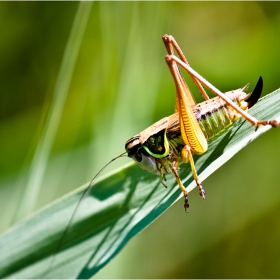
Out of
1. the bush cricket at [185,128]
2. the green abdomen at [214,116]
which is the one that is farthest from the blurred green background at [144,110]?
the green abdomen at [214,116]

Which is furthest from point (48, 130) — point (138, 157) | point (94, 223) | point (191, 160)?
point (191, 160)

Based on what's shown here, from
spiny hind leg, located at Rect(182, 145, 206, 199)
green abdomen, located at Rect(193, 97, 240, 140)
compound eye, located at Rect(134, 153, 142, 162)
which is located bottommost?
spiny hind leg, located at Rect(182, 145, 206, 199)

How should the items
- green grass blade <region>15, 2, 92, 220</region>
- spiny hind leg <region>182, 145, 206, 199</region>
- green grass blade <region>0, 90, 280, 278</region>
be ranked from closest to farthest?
green grass blade <region>0, 90, 280, 278</region>, spiny hind leg <region>182, 145, 206, 199</region>, green grass blade <region>15, 2, 92, 220</region>

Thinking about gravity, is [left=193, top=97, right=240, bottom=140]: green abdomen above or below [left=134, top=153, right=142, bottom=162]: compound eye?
below

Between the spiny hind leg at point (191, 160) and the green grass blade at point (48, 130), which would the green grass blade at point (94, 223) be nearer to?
the spiny hind leg at point (191, 160)

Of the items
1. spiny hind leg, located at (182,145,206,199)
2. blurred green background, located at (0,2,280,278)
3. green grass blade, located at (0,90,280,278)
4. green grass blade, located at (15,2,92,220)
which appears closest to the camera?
green grass blade, located at (0,90,280,278)

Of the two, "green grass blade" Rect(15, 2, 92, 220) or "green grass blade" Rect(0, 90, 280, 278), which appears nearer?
"green grass blade" Rect(0, 90, 280, 278)

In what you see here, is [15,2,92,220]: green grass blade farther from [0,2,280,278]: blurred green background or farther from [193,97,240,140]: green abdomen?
[193,97,240,140]: green abdomen

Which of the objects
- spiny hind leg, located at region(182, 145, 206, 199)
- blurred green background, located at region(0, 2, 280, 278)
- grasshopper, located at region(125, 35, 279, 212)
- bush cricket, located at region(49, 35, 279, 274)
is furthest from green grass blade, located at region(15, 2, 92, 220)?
spiny hind leg, located at region(182, 145, 206, 199)
